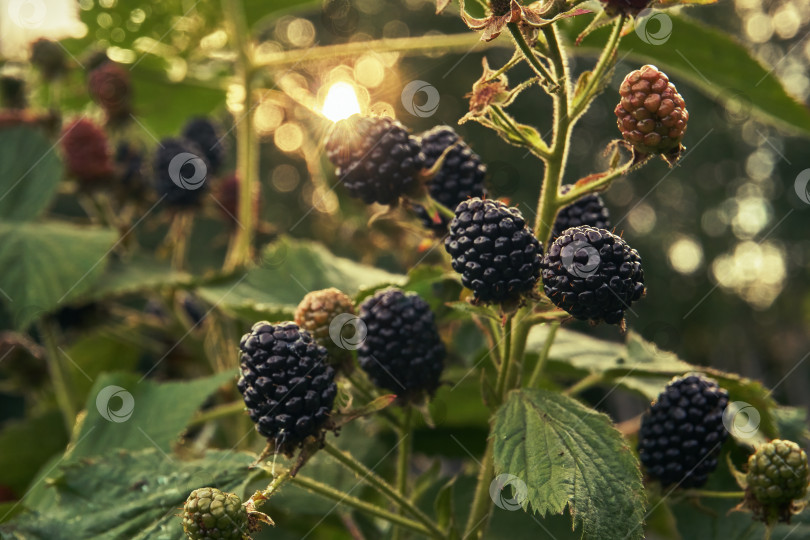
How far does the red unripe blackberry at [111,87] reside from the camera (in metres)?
1.56

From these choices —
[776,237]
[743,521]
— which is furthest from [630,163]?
[776,237]

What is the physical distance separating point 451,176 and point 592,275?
320mm

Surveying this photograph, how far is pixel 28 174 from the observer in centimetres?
149

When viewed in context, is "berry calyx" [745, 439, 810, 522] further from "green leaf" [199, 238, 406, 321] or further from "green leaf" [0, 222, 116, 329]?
"green leaf" [0, 222, 116, 329]

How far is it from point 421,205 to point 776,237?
738cm

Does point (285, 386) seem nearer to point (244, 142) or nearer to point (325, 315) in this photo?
point (325, 315)

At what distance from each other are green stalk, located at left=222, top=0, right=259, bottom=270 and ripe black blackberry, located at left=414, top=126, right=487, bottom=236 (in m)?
0.58

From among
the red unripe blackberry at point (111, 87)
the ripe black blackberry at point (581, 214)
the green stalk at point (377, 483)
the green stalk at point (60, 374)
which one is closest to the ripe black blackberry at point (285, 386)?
the green stalk at point (377, 483)

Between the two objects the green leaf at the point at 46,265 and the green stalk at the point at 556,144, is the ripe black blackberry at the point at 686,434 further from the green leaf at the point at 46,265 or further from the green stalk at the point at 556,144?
the green leaf at the point at 46,265

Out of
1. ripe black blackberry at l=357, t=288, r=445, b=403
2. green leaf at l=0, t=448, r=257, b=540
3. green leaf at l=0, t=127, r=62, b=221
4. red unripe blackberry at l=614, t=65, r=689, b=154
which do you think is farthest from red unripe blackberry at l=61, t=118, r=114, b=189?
red unripe blackberry at l=614, t=65, r=689, b=154

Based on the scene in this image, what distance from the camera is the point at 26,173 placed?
1488 millimetres

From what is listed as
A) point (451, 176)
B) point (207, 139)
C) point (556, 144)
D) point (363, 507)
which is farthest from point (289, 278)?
point (556, 144)

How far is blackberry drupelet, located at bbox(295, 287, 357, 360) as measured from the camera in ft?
2.87

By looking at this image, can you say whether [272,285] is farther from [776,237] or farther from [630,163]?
[776,237]
